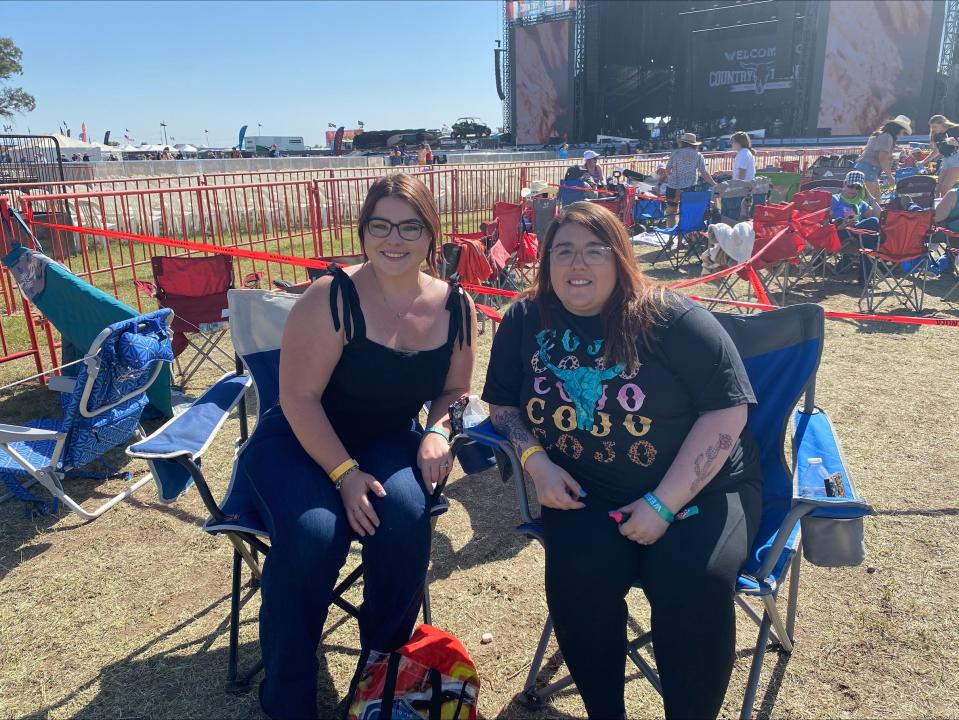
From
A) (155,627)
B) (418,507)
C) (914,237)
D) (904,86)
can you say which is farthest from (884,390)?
(904,86)

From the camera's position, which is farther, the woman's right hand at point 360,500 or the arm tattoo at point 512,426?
the arm tattoo at point 512,426

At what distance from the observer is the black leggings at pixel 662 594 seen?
167cm

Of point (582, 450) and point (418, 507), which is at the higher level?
point (582, 450)

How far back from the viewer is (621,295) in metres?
1.95

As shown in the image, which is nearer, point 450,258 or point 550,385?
point 550,385

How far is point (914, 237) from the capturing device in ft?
21.4

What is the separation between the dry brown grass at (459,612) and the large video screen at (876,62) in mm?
36347

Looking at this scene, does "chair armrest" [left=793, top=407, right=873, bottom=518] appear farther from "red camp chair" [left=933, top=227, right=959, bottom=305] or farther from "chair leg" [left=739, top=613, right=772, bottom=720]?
"red camp chair" [left=933, top=227, right=959, bottom=305]

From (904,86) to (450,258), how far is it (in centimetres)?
3579

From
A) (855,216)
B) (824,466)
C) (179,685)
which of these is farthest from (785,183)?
(179,685)

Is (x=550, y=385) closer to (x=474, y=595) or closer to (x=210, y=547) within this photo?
(x=474, y=595)

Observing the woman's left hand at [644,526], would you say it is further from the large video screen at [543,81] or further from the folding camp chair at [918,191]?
the large video screen at [543,81]

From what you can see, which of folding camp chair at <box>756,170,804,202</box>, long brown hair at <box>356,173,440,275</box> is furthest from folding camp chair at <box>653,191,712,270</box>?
long brown hair at <box>356,173,440,275</box>

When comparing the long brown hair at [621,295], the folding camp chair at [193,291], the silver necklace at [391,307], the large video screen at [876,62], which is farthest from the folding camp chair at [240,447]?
the large video screen at [876,62]
